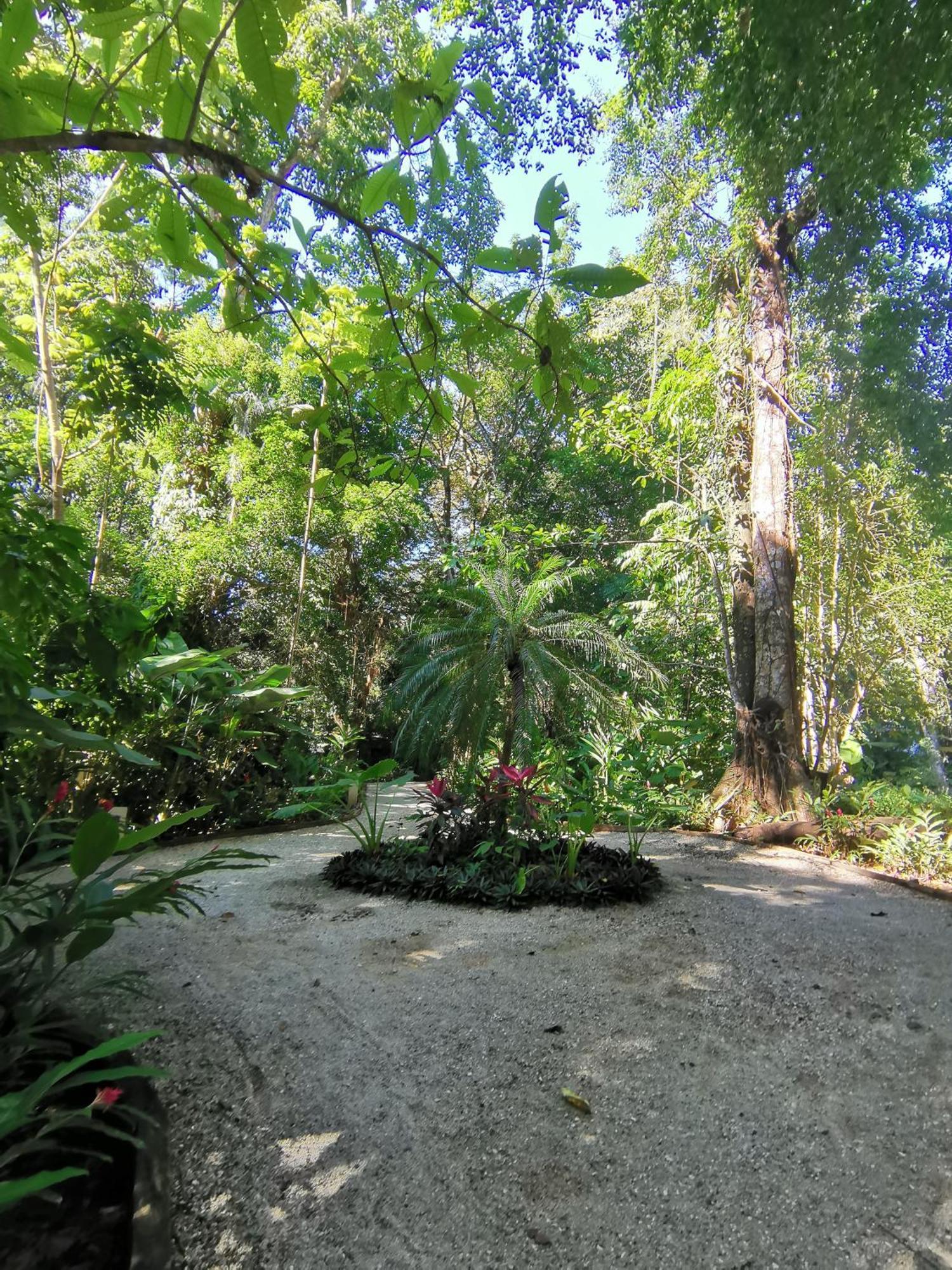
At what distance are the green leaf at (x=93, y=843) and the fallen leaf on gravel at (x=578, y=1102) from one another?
3.52ft

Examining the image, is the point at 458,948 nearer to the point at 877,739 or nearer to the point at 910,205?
the point at 910,205

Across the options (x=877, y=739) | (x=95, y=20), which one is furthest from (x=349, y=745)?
(x=877, y=739)

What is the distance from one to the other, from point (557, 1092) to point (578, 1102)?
0.20 feet

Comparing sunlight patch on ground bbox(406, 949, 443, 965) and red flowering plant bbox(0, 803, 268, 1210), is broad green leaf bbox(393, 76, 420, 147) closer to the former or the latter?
red flowering plant bbox(0, 803, 268, 1210)

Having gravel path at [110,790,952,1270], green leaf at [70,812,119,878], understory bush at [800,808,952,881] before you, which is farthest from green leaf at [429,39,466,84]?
understory bush at [800,808,952,881]

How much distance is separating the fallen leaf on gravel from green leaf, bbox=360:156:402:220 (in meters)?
1.66

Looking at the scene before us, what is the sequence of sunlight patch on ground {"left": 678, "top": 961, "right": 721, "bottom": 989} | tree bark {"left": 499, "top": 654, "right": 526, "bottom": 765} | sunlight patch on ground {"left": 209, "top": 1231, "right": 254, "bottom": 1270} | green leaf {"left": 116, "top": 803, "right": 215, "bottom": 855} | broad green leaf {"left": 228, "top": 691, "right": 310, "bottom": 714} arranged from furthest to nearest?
tree bark {"left": 499, "top": 654, "right": 526, "bottom": 765}, broad green leaf {"left": 228, "top": 691, "right": 310, "bottom": 714}, sunlight patch on ground {"left": 678, "top": 961, "right": 721, "bottom": 989}, green leaf {"left": 116, "top": 803, "right": 215, "bottom": 855}, sunlight patch on ground {"left": 209, "top": 1231, "right": 254, "bottom": 1270}

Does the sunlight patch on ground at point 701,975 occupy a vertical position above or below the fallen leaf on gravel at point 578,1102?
above

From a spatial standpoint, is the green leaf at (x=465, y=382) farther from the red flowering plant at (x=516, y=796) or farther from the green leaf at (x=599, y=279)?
the red flowering plant at (x=516, y=796)

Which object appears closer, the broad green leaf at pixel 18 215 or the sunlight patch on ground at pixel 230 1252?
the broad green leaf at pixel 18 215

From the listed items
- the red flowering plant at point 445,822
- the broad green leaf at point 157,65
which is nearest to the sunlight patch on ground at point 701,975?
the red flowering plant at point 445,822

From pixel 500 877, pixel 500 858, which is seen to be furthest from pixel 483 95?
pixel 500 858

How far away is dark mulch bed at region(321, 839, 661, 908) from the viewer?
2.67m

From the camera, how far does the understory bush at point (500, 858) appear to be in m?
2.71
